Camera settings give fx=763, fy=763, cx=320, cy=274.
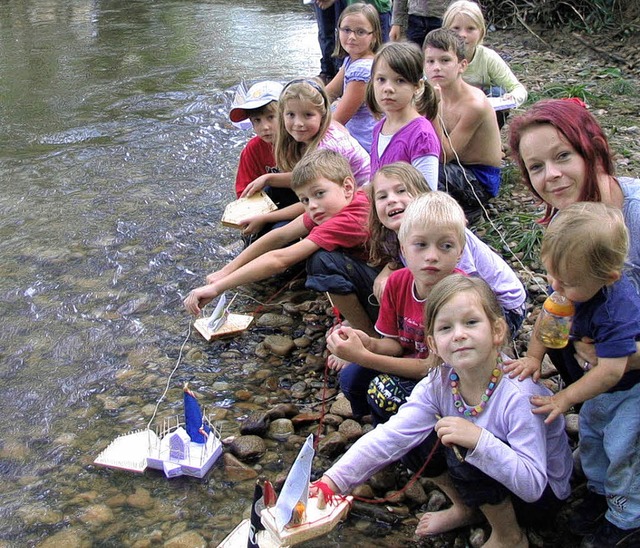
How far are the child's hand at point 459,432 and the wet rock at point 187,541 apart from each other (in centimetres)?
92

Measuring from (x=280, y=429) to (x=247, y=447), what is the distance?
19cm

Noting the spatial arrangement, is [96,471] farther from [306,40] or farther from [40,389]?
[306,40]

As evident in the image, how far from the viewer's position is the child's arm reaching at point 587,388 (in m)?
2.06

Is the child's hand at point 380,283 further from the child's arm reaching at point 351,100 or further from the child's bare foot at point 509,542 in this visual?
the child's arm reaching at point 351,100

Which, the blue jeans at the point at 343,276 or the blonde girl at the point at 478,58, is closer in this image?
the blue jeans at the point at 343,276

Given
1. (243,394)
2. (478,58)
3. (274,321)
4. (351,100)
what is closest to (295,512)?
(243,394)

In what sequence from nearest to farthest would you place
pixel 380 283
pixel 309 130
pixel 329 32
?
1. pixel 380 283
2. pixel 309 130
3. pixel 329 32

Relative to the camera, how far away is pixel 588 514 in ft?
7.49

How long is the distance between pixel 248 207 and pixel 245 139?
2548mm

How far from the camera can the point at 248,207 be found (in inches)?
165

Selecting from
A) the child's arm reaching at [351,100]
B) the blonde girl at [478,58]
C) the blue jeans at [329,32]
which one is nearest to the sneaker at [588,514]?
the child's arm reaching at [351,100]

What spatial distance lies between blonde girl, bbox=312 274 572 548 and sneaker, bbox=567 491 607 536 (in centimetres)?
7

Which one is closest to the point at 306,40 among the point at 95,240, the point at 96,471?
the point at 95,240

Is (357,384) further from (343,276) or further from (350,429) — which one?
(343,276)
